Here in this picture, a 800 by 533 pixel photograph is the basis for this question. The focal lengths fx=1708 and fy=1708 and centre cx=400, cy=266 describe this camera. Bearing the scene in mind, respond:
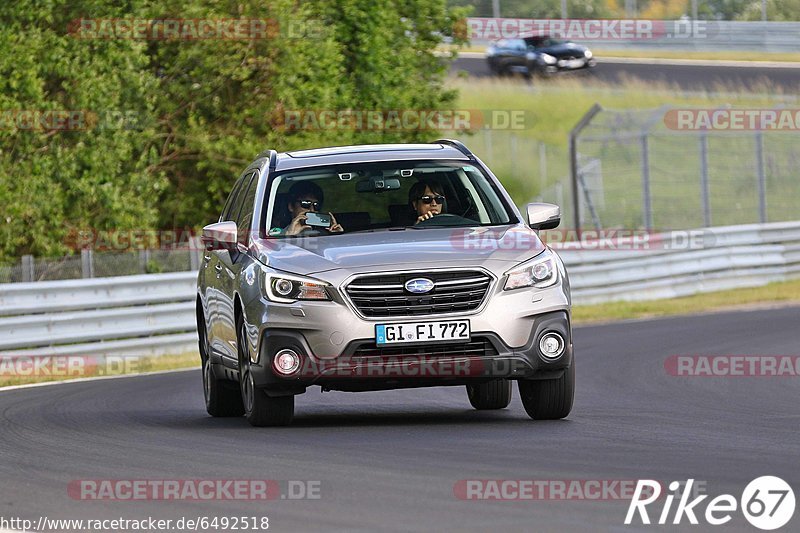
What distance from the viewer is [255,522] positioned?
678cm

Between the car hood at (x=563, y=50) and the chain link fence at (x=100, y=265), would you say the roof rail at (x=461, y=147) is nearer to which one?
the chain link fence at (x=100, y=265)

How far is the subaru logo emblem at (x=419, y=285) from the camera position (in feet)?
32.6

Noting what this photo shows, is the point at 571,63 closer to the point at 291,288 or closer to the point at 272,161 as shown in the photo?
the point at 272,161

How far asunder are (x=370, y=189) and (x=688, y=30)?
46489 mm

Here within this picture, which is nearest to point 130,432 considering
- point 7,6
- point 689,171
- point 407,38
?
point 7,6

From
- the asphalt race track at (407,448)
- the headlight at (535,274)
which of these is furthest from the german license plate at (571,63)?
the headlight at (535,274)

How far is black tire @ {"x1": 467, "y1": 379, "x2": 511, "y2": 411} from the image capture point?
11703 mm

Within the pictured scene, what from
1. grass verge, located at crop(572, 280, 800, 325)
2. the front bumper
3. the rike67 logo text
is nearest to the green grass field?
grass verge, located at crop(572, 280, 800, 325)

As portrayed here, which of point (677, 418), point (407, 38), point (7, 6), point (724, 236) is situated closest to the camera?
point (677, 418)

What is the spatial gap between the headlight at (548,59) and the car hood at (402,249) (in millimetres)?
44823

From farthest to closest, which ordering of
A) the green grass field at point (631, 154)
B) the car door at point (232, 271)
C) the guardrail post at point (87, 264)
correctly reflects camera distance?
the green grass field at point (631, 154), the guardrail post at point (87, 264), the car door at point (232, 271)

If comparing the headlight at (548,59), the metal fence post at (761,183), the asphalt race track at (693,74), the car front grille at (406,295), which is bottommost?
the asphalt race track at (693,74)

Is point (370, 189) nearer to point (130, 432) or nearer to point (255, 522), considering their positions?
point (130, 432)

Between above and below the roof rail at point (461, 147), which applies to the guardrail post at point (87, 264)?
below
